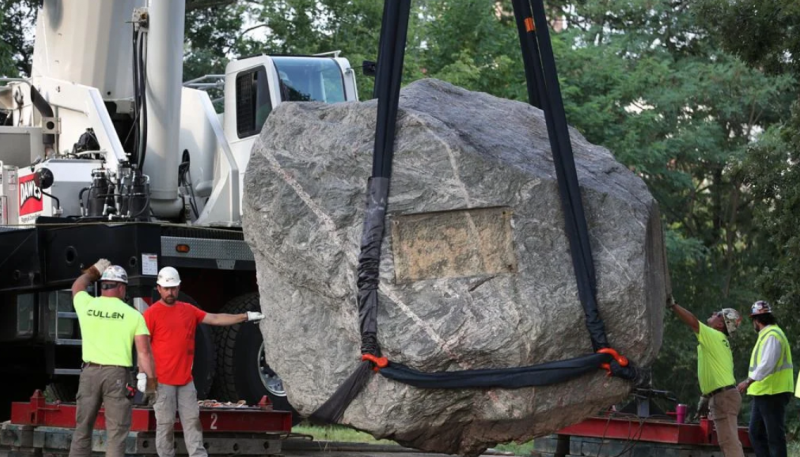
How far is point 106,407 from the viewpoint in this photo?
10719 mm

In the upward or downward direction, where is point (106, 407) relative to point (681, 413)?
upward

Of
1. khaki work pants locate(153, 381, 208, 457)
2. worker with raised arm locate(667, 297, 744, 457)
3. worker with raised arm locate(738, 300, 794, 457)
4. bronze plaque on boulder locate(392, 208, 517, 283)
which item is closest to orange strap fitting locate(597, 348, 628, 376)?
bronze plaque on boulder locate(392, 208, 517, 283)

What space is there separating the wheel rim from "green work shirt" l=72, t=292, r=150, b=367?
108 inches

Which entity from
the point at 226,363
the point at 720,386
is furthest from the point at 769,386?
the point at 226,363

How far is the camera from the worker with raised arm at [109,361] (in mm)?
10648

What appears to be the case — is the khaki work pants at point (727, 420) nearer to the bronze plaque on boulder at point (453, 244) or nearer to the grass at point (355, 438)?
the grass at point (355, 438)

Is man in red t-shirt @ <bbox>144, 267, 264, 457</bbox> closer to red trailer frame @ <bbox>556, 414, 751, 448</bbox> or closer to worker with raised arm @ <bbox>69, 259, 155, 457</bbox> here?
worker with raised arm @ <bbox>69, 259, 155, 457</bbox>

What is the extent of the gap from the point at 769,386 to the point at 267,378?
490 centimetres

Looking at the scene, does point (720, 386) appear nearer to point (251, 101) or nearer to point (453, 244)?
point (453, 244)

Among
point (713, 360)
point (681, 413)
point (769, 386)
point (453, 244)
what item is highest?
point (453, 244)

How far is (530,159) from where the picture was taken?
8.61 metres

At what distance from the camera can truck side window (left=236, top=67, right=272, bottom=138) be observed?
46.9 feet

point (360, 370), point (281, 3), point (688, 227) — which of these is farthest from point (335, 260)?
point (688, 227)

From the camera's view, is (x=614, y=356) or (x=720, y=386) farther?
(x=720, y=386)
